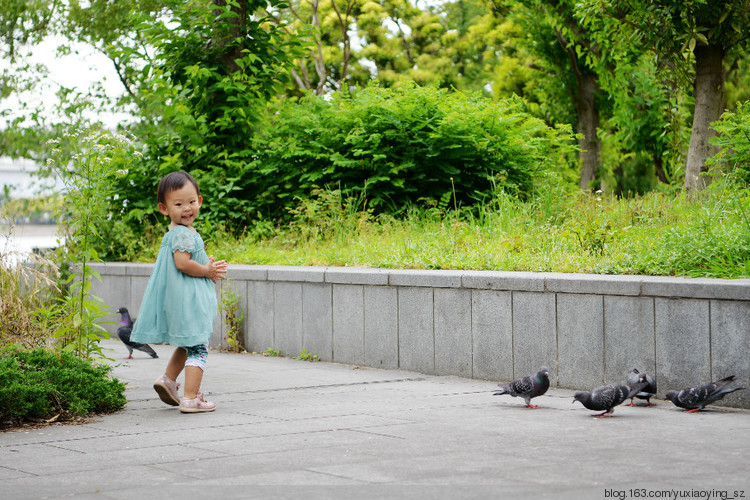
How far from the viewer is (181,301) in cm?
630

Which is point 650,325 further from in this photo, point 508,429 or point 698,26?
point 698,26

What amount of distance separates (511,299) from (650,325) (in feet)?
4.27

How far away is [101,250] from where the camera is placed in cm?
1333

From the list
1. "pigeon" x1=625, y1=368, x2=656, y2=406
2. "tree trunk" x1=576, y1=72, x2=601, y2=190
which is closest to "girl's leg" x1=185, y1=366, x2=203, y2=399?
"pigeon" x1=625, y1=368, x2=656, y2=406

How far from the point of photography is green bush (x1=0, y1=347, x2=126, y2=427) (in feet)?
18.6

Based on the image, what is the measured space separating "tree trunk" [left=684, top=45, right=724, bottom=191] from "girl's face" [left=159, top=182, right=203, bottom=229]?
24.0 ft

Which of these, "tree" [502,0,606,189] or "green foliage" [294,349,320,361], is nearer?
"green foliage" [294,349,320,361]

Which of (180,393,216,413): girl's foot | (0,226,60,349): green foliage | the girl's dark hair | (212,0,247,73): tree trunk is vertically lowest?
(180,393,216,413): girl's foot

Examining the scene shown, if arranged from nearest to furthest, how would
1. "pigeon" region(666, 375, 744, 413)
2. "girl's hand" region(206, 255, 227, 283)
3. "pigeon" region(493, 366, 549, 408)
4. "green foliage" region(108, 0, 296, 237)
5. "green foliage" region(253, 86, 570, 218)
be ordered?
"pigeon" region(666, 375, 744, 413) → "pigeon" region(493, 366, 549, 408) → "girl's hand" region(206, 255, 227, 283) → "green foliage" region(253, 86, 570, 218) → "green foliage" region(108, 0, 296, 237)

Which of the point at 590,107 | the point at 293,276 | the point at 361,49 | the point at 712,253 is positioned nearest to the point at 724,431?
the point at 712,253

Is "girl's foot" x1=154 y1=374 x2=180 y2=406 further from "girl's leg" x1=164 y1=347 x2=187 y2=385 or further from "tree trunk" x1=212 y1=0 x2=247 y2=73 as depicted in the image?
"tree trunk" x1=212 y1=0 x2=247 y2=73

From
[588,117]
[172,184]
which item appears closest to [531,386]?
[172,184]

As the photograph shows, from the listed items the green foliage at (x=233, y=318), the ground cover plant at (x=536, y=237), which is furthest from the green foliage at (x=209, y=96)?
the green foliage at (x=233, y=318)

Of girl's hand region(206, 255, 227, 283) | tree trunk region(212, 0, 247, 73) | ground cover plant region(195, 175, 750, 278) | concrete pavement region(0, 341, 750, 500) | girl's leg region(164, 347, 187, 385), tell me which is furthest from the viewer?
tree trunk region(212, 0, 247, 73)
